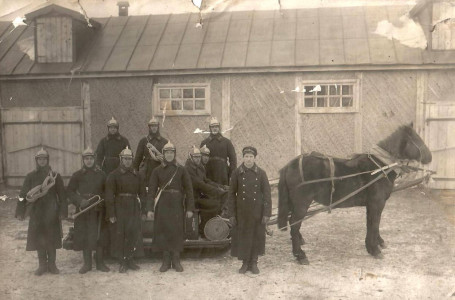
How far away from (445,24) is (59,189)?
10.1m

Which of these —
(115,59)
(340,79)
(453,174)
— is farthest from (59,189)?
(453,174)

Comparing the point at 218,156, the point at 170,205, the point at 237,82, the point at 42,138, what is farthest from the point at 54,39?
the point at 170,205

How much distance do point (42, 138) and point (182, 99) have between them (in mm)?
4285

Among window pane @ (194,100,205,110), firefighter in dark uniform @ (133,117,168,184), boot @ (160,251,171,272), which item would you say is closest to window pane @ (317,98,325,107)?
window pane @ (194,100,205,110)

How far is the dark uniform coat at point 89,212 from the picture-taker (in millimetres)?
6715

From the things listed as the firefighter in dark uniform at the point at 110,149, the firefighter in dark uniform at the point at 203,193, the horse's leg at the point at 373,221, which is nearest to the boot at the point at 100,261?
the firefighter in dark uniform at the point at 203,193

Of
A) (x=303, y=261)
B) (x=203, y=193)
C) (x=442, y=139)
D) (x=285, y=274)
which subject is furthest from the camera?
(x=442, y=139)

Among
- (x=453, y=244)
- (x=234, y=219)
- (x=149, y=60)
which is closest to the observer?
(x=234, y=219)

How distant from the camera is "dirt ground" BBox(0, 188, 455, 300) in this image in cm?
579

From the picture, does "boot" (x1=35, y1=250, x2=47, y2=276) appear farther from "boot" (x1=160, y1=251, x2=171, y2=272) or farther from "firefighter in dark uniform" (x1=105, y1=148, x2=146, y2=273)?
"boot" (x1=160, y1=251, x2=171, y2=272)

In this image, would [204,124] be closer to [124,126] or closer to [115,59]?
[124,126]

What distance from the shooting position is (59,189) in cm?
670

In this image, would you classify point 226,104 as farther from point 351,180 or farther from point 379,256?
point 379,256

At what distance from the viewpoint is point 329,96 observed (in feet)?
40.5
